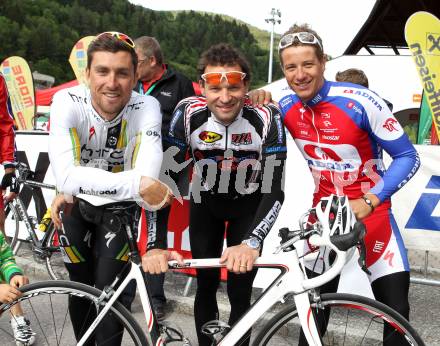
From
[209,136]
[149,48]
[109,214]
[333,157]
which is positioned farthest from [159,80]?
[109,214]

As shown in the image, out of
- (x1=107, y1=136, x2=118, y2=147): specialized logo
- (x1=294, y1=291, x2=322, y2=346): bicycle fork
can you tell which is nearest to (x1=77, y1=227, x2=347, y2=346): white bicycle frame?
(x1=294, y1=291, x2=322, y2=346): bicycle fork

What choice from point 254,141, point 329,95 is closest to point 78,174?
point 254,141

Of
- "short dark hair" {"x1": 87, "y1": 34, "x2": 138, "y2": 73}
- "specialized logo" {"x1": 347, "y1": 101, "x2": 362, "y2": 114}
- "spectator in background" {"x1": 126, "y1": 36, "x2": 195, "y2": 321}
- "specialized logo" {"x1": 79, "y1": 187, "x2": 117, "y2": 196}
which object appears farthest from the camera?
"spectator in background" {"x1": 126, "y1": 36, "x2": 195, "y2": 321}

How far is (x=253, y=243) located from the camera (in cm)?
216

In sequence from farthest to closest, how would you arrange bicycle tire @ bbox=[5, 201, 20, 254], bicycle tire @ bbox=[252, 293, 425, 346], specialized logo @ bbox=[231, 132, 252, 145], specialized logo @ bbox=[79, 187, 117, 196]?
bicycle tire @ bbox=[5, 201, 20, 254]
specialized logo @ bbox=[231, 132, 252, 145]
specialized logo @ bbox=[79, 187, 117, 196]
bicycle tire @ bbox=[252, 293, 425, 346]

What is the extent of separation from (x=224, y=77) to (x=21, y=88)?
1139cm

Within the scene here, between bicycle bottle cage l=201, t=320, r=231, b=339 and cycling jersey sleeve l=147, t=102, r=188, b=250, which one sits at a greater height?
cycling jersey sleeve l=147, t=102, r=188, b=250

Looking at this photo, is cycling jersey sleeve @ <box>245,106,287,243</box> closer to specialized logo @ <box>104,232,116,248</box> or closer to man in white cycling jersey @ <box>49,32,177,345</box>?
man in white cycling jersey @ <box>49,32,177,345</box>

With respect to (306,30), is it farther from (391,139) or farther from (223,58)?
(391,139)

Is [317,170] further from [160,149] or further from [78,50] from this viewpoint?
[78,50]

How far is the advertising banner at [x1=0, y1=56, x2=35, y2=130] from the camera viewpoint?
12188 mm

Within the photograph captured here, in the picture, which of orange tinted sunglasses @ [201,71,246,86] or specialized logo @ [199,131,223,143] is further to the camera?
specialized logo @ [199,131,223,143]

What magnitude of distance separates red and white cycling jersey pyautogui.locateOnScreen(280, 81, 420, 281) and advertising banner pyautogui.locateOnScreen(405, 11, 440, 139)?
4.03 meters

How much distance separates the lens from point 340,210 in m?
1.93
